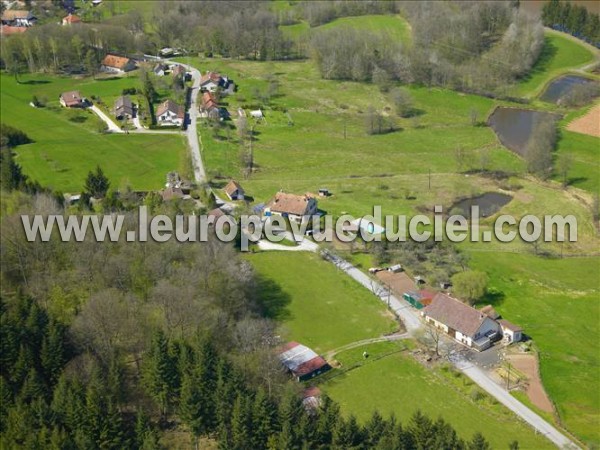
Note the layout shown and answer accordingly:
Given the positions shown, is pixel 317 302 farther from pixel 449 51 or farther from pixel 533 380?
pixel 449 51

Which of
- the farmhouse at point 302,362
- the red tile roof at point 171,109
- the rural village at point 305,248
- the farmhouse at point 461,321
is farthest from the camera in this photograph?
the red tile roof at point 171,109

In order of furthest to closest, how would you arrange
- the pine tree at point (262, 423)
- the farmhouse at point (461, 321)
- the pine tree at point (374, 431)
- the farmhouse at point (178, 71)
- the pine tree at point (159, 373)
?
the farmhouse at point (178, 71), the farmhouse at point (461, 321), the pine tree at point (159, 373), the pine tree at point (262, 423), the pine tree at point (374, 431)

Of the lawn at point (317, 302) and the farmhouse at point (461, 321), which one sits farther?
the lawn at point (317, 302)

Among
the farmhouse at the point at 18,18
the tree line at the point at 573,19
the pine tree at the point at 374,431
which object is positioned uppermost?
the tree line at the point at 573,19

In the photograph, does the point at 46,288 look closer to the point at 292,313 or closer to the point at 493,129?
the point at 292,313

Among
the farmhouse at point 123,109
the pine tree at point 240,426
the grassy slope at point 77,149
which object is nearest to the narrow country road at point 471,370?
the pine tree at point 240,426

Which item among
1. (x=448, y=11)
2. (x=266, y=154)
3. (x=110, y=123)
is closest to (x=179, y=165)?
(x=266, y=154)

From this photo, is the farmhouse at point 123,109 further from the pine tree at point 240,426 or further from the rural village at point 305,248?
the pine tree at point 240,426
